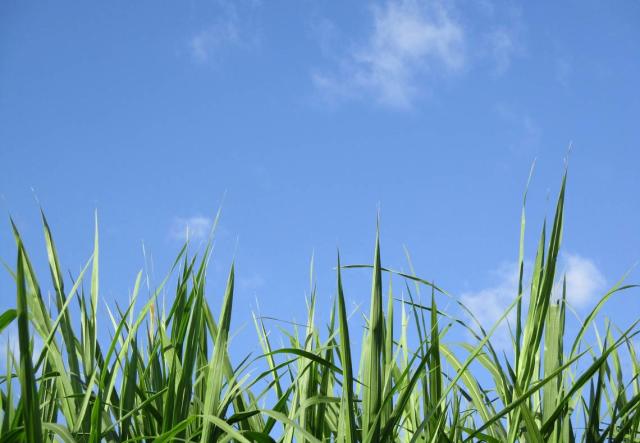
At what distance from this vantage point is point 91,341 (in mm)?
1430

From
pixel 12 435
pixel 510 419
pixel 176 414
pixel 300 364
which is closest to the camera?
pixel 12 435

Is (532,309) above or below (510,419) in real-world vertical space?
above

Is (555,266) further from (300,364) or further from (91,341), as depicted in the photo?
(91,341)

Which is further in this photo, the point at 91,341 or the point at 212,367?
the point at 91,341

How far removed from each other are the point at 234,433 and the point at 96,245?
56 centimetres

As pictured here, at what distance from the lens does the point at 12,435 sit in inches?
41.9

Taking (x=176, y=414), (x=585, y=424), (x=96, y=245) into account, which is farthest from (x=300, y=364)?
(x=585, y=424)

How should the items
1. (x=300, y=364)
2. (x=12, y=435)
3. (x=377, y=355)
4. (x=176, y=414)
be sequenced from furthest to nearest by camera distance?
(x=300, y=364) → (x=176, y=414) → (x=377, y=355) → (x=12, y=435)

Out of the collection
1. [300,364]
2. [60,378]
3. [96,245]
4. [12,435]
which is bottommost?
[12,435]

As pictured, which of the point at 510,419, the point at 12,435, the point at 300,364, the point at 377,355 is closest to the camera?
the point at 12,435

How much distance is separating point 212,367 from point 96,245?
401 mm

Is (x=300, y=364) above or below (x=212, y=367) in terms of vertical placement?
above

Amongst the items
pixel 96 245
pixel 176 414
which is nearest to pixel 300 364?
pixel 176 414

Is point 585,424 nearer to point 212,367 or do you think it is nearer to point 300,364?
point 300,364
